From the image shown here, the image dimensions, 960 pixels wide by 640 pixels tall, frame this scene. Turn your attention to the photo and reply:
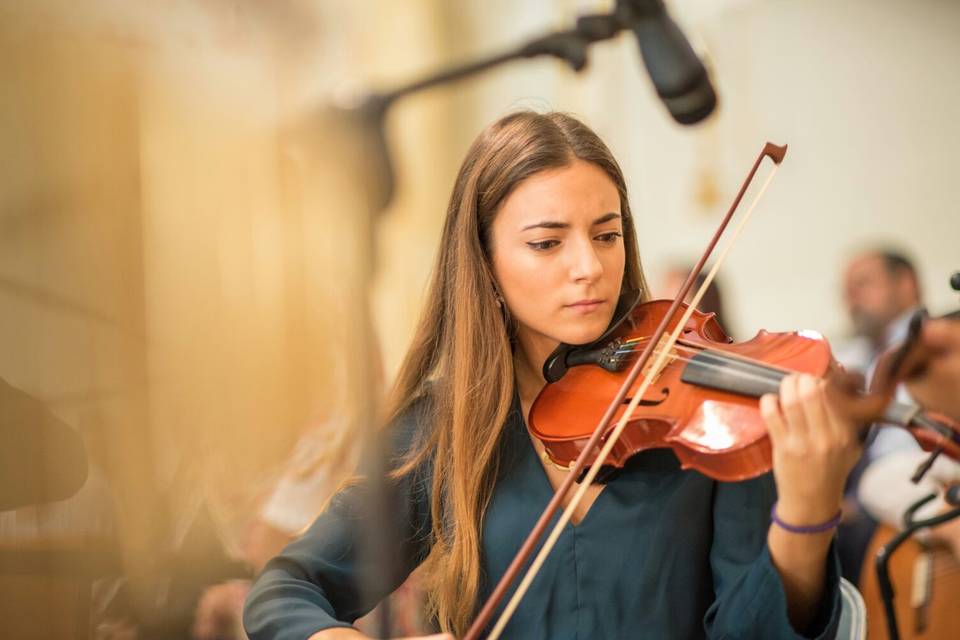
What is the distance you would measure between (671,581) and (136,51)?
1.12 m

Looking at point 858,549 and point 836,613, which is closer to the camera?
point 836,613

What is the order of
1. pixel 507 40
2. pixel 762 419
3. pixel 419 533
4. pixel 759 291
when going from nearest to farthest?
1. pixel 762 419
2. pixel 419 533
3. pixel 507 40
4. pixel 759 291

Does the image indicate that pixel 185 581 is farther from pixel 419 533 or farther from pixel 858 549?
pixel 858 549

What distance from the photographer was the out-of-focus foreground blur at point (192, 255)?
1238 millimetres

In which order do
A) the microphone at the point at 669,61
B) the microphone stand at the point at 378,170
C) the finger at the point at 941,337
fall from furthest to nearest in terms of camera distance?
the microphone at the point at 669,61
the microphone stand at the point at 378,170
the finger at the point at 941,337

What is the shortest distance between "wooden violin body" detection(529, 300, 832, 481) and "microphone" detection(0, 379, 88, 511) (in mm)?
737

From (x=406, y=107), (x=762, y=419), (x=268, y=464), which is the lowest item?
(x=268, y=464)

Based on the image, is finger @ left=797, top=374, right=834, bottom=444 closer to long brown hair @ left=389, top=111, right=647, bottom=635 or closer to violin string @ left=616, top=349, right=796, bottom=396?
violin string @ left=616, top=349, right=796, bottom=396

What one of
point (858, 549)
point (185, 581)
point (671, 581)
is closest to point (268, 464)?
point (185, 581)

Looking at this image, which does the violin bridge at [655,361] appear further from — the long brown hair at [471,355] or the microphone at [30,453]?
the microphone at [30,453]

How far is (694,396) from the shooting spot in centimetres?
87

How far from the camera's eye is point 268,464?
155 centimetres

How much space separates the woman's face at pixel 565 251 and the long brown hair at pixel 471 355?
0.09 ft

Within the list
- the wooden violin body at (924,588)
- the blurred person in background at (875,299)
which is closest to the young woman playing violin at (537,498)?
the wooden violin body at (924,588)
